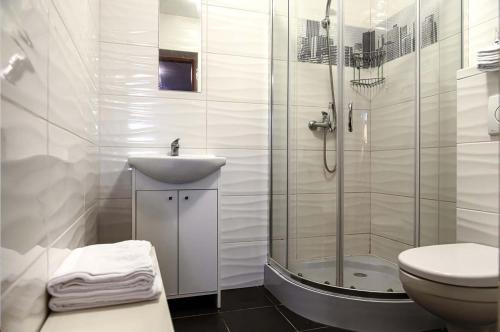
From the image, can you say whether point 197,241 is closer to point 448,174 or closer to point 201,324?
→ point 201,324

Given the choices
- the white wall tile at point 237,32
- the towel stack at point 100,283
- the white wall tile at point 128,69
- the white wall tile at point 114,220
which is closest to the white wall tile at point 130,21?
the white wall tile at point 128,69

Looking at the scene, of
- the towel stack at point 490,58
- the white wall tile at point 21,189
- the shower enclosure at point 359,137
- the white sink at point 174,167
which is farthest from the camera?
the shower enclosure at point 359,137

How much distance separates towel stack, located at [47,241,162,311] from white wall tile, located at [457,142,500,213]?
1450mm

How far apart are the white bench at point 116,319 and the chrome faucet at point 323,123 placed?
1523mm

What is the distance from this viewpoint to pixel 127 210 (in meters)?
2.09

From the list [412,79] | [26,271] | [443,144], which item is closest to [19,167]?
[26,271]

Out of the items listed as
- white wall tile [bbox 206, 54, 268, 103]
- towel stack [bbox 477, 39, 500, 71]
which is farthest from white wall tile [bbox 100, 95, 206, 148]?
towel stack [bbox 477, 39, 500, 71]

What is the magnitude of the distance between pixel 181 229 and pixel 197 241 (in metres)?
0.12

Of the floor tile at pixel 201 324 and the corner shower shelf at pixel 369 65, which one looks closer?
the floor tile at pixel 201 324

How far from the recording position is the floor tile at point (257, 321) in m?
1.67

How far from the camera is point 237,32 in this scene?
228 cm

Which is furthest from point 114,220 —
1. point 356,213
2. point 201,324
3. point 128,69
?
point 356,213

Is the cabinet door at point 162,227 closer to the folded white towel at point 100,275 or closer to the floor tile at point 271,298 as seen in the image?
the floor tile at point 271,298

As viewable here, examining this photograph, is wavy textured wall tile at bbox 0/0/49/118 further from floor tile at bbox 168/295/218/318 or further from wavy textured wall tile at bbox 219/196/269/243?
wavy textured wall tile at bbox 219/196/269/243
